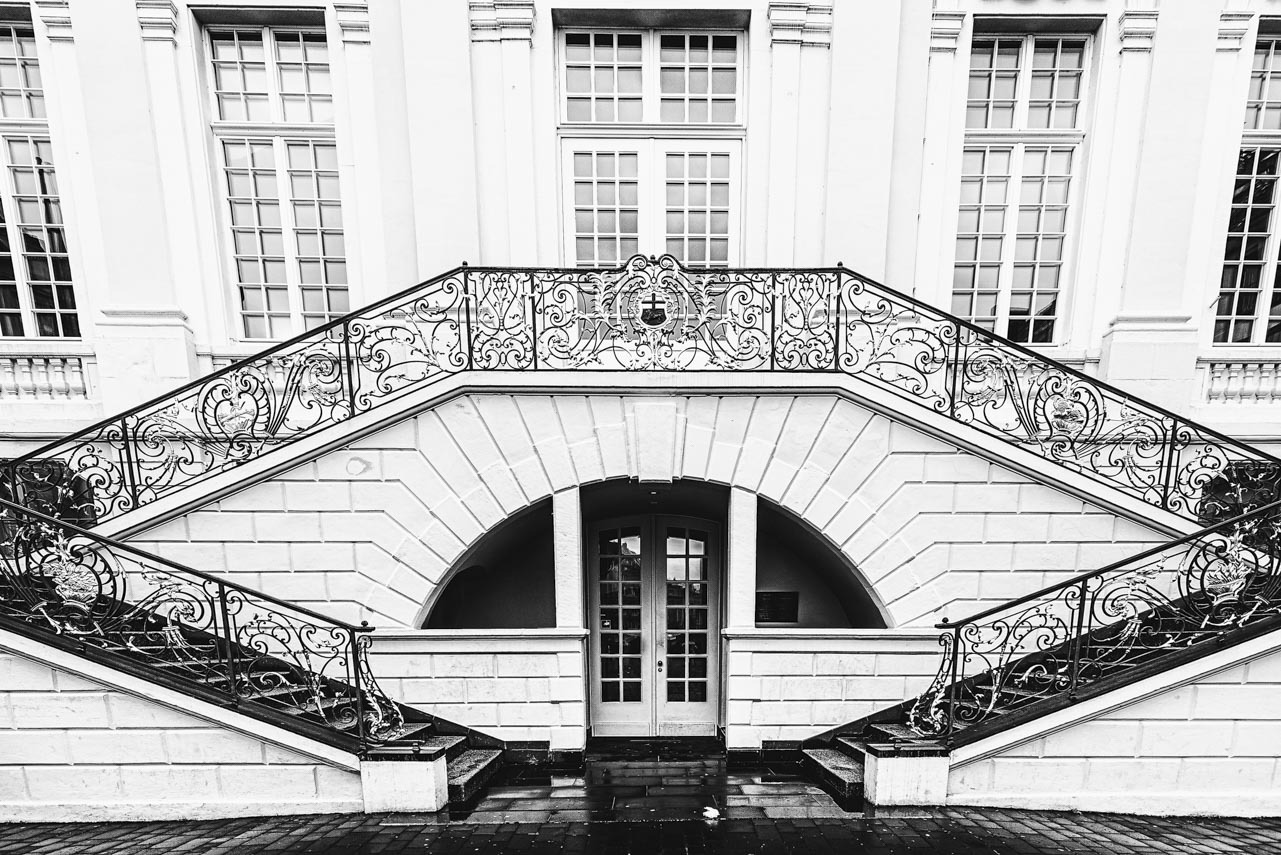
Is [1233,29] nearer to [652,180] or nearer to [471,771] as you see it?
[652,180]

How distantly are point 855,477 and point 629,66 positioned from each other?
6.57 m

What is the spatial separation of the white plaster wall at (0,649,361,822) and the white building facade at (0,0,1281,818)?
3.97 feet

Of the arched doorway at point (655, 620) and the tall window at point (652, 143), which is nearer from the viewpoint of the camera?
the arched doorway at point (655, 620)

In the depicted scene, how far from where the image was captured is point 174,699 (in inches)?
193

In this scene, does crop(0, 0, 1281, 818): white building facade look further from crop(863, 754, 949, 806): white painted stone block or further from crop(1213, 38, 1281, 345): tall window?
crop(863, 754, 949, 806): white painted stone block

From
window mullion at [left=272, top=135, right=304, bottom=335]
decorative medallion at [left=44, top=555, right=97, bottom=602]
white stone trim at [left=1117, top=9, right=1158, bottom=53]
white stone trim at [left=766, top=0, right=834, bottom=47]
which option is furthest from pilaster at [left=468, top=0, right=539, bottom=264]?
white stone trim at [left=1117, top=9, right=1158, bottom=53]

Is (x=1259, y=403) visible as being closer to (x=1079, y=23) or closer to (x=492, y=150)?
(x=1079, y=23)

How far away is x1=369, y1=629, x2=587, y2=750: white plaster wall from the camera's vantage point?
6031 mm

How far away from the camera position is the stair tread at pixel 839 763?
5289 mm

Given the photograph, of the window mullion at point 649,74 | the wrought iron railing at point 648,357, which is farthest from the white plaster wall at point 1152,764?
the window mullion at point 649,74

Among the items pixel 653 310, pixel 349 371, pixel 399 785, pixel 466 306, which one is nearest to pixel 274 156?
pixel 349 371

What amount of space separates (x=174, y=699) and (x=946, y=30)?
12122mm

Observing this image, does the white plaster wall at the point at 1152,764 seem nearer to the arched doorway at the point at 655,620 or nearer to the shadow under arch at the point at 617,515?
the shadow under arch at the point at 617,515

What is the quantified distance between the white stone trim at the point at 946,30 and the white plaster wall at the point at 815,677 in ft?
26.1
